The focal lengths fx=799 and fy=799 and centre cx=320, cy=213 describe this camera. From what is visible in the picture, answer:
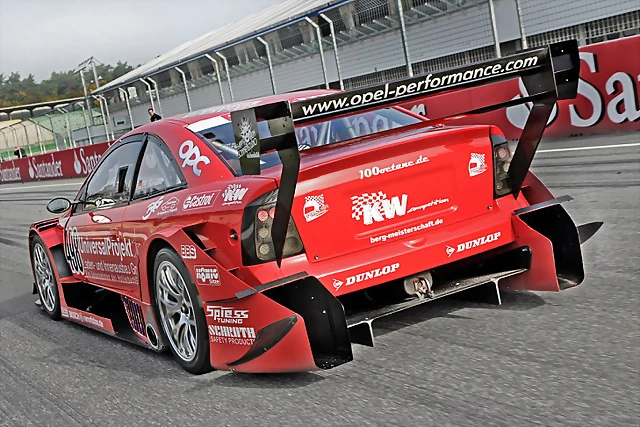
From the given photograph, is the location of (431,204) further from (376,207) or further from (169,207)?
(169,207)

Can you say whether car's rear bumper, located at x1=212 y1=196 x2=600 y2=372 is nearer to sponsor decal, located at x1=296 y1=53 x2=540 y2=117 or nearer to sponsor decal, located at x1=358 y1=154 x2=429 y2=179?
sponsor decal, located at x1=358 y1=154 x2=429 y2=179

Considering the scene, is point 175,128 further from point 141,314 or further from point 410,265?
point 410,265

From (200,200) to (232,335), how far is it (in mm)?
736

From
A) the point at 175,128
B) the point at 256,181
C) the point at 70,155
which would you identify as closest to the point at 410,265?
the point at 256,181

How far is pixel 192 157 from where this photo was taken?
4344 mm

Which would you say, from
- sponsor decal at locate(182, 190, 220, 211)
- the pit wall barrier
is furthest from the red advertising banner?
sponsor decal at locate(182, 190, 220, 211)

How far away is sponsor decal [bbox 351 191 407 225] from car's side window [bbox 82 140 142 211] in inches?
67.9

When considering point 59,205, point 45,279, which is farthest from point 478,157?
point 45,279

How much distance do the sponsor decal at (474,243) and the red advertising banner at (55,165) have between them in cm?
2154

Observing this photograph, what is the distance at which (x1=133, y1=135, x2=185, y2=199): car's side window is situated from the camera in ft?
14.7

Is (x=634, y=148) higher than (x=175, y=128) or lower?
lower

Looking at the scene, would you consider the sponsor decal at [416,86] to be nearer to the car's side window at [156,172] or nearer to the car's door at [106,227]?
the car's side window at [156,172]

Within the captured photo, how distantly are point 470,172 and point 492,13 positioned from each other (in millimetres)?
9318

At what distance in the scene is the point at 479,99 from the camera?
43.0ft
